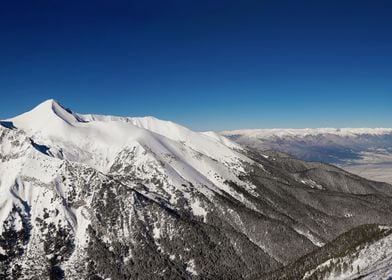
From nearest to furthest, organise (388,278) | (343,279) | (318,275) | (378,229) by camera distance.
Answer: (388,278) < (343,279) < (318,275) < (378,229)

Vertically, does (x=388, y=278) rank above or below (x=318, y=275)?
above

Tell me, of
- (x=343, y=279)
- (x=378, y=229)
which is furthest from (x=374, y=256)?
(x=378, y=229)

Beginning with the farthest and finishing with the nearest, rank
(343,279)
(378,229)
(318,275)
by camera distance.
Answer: (378,229) → (318,275) → (343,279)

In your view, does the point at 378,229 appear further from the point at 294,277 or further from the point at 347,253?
the point at 294,277

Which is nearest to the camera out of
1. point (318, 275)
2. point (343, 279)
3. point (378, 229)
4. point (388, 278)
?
point (388, 278)

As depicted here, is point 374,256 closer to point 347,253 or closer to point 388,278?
point 347,253

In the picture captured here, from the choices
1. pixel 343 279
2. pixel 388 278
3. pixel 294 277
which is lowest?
pixel 294 277

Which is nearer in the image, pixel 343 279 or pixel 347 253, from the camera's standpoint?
pixel 343 279

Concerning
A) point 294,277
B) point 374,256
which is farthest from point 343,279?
point 294,277

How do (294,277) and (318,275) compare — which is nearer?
(318,275)
